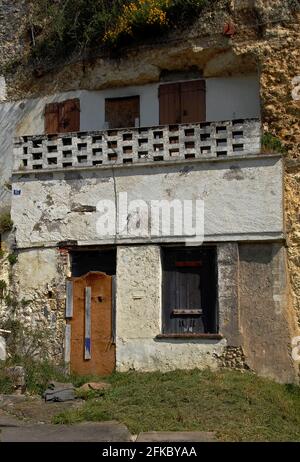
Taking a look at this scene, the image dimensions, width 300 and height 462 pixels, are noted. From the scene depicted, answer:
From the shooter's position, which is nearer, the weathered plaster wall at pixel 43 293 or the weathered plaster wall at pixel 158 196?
the weathered plaster wall at pixel 158 196

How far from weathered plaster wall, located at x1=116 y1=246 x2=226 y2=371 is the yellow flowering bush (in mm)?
5072

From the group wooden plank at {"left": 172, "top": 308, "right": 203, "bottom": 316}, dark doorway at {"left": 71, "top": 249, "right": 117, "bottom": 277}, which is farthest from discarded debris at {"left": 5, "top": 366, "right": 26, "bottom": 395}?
wooden plank at {"left": 172, "top": 308, "right": 203, "bottom": 316}

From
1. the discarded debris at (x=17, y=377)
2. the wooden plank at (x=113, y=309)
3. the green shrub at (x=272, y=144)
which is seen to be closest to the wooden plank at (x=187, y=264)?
the wooden plank at (x=113, y=309)

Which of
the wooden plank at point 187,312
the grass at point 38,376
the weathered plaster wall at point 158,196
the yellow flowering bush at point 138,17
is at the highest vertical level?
the yellow flowering bush at point 138,17

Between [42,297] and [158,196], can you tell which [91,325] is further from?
[158,196]

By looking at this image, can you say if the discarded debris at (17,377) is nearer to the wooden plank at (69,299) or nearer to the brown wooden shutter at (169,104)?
the wooden plank at (69,299)

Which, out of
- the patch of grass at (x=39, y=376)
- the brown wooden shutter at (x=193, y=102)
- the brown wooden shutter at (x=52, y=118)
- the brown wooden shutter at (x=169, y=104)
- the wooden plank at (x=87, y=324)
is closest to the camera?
the patch of grass at (x=39, y=376)

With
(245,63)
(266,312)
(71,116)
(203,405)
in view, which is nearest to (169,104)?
(245,63)

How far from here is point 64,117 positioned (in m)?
17.5

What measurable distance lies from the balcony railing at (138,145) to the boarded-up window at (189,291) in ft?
5.95

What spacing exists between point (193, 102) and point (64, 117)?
303cm

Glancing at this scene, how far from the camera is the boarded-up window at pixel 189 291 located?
45.2 feet

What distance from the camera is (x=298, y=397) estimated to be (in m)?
12.7
